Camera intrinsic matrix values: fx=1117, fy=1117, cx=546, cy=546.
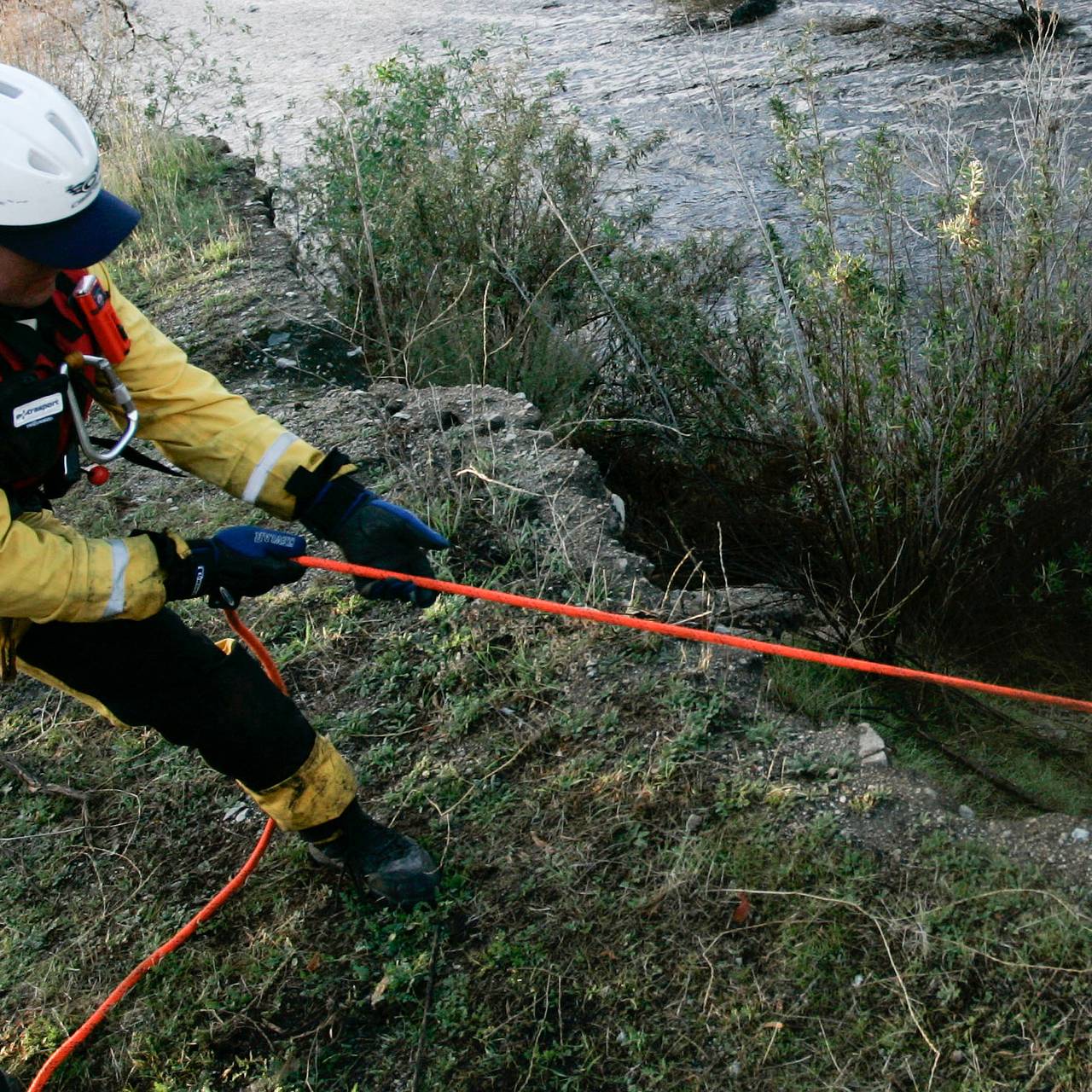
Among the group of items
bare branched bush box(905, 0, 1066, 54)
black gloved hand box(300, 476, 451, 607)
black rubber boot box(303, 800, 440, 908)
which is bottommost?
black rubber boot box(303, 800, 440, 908)

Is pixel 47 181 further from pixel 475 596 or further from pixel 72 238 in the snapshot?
pixel 475 596

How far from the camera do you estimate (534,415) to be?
4000 mm

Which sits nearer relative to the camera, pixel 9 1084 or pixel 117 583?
pixel 117 583

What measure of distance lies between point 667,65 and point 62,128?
22.2 feet

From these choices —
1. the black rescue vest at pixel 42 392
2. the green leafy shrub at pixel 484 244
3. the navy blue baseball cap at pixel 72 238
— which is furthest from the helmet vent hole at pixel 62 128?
the green leafy shrub at pixel 484 244

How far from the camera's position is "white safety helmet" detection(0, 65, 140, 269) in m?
2.06

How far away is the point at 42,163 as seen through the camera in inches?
82.4

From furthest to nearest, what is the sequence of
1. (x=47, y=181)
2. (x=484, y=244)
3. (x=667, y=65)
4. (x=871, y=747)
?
(x=667, y=65)
(x=484, y=244)
(x=871, y=747)
(x=47, y=181)

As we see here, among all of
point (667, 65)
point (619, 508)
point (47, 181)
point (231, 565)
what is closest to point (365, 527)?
point (231, 565)

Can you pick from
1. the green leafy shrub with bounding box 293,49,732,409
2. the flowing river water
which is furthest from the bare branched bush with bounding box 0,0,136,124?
the green leafy shrub with bounding box 293,49,732,409

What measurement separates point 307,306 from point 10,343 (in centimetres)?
309

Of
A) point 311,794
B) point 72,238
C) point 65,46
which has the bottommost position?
point 311,794

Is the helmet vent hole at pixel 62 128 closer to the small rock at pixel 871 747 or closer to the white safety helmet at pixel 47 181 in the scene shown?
the white safety helmet at pixel 47 181

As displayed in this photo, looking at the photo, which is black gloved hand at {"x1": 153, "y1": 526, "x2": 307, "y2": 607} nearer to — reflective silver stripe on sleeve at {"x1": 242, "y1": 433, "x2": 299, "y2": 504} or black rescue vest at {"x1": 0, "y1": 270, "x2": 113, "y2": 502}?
reflective silver stripe on sleeve at {"x1": 242, "y1": 433, "x2": 299, "y2": 504}
